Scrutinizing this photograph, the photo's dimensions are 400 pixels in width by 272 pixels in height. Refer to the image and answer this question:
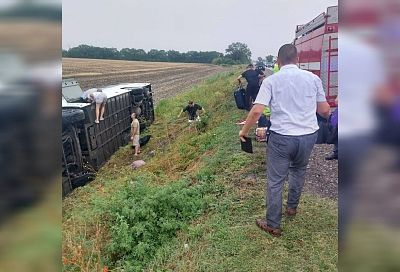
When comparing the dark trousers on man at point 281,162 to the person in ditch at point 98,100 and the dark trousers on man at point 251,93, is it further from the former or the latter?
the person in ditch at point 98,100

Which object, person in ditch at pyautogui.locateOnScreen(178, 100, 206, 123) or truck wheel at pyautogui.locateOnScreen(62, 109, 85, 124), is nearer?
truck wheel at pyautogui.locateOnScreen(62, 109, 85, 124)

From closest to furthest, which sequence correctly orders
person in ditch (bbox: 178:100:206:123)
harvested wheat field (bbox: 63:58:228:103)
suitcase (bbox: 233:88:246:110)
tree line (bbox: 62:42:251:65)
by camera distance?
tree line (bbox: 62:42:251:65) → suitcase (bbox: 233:88:246:110) → person in ditch (bbox: 178:100:206:123) → harvested wheat field (bbox: 63:58:228:103)

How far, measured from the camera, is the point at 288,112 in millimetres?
3059

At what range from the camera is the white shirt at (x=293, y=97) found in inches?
118

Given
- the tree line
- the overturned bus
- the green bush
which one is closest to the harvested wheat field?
the tree line

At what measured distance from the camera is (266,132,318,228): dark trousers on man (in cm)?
317

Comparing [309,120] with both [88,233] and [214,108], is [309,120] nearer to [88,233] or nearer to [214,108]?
[88,233]

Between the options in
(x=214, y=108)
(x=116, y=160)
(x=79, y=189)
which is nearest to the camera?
(x=79, y=189)

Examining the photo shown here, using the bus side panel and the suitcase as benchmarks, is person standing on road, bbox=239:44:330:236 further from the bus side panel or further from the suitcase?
the suitcase

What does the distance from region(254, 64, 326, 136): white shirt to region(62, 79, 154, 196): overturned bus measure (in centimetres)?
282

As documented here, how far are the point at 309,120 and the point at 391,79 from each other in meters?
Result: 2.14

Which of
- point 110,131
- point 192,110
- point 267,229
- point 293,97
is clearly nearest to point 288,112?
point 293,97

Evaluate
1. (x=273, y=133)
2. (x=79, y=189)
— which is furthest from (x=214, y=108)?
(x=273, y=133)

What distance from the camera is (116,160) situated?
940 centimetres
